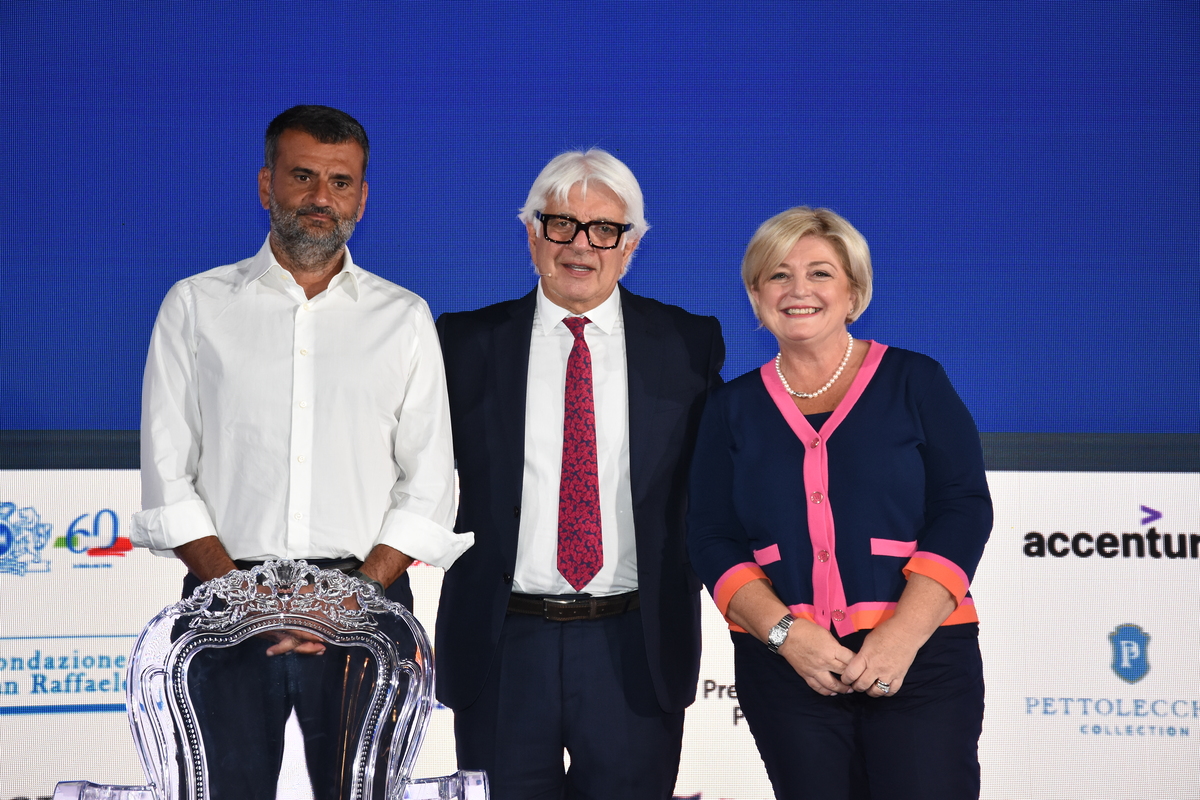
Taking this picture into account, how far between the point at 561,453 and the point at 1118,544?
182 cm

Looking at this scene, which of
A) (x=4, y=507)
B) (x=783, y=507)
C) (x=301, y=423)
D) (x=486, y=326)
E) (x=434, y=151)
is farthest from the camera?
(x=434, y=151)

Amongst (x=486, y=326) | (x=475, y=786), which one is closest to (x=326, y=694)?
(x=475, y=786)

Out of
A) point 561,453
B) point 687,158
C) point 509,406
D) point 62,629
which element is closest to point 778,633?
point 561,453

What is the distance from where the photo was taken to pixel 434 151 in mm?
3055

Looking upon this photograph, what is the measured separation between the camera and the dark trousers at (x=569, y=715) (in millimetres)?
1832

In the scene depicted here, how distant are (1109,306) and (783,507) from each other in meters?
1.98

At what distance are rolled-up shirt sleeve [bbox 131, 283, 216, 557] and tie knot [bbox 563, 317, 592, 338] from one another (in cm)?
71

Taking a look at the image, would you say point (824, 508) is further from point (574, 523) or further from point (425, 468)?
point (425, 468)

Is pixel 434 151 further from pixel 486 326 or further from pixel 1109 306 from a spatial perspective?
pixel 1109 306

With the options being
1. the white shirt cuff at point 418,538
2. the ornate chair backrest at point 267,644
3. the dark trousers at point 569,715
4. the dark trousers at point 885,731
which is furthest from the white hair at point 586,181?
the ornate chair backrest at point 267,644

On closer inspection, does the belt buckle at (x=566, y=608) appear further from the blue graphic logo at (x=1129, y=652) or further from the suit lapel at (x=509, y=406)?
the blue graphic logo at (x=1129, y=652)

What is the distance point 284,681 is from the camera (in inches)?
42.5

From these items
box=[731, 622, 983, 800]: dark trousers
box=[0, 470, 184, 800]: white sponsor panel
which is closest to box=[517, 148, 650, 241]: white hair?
box=[731, 622, 983, 800]: dark trousers

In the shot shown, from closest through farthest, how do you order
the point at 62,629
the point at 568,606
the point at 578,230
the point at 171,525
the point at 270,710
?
the point at 270,710 < the point at 171,525 < the point at 568,606 < the point at 578,230 < the point at 62,629
